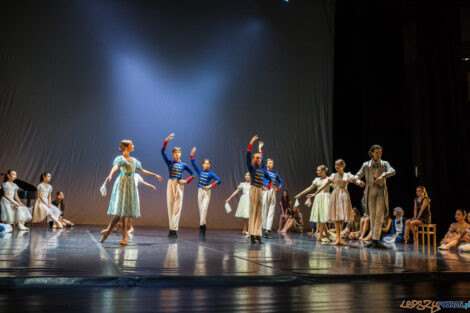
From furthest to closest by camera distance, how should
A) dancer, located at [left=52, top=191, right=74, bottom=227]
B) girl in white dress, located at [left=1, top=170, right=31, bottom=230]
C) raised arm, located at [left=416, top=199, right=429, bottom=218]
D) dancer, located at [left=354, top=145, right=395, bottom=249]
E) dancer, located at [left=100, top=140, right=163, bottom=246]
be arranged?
dancer, located at [left=52, top=191, right=74, bottom=227] → raised arm, located at [left=416, top=199, right=429, bottom=218] → girl in white dress, located at [left=1, top=170, right=31, bottom=230] → dancer, located at [left=354, top=145, right=395, bottom=249] → dancer, located at [left=100, top=140, right=163, bottom=246]

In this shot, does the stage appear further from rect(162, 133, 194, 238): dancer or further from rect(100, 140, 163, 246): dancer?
rect(162, 133, 194, 238): dancer

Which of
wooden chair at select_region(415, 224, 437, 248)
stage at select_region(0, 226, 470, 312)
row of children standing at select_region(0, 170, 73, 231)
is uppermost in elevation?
row of children standing at select_region(0, 170, 73, 231)

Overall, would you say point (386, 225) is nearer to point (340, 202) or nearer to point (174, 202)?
point (340, 202)

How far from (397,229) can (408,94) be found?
13.3ft

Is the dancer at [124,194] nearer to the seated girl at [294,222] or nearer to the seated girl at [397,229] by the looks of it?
the seated girl at [397,229]

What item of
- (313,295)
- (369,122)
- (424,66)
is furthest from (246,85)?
(313,295)

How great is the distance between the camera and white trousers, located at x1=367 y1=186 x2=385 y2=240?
19.7 ft

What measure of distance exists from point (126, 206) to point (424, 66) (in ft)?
25.4

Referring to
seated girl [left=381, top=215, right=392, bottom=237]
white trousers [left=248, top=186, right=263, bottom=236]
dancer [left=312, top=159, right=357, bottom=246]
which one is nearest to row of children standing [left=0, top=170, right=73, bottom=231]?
white trousers [left=248, top=186, right=263, bottom=236]

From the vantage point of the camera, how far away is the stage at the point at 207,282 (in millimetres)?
2271

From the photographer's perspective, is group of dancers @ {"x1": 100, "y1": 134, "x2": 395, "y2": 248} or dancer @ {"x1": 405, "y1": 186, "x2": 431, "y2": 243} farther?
dancer @ {"x1": 405, "y1": 186, "x2": 431, "y2": 243}

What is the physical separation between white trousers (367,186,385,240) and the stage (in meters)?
1.92

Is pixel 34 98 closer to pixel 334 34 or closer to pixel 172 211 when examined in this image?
pixel 172 211

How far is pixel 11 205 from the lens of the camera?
25.7 feet
